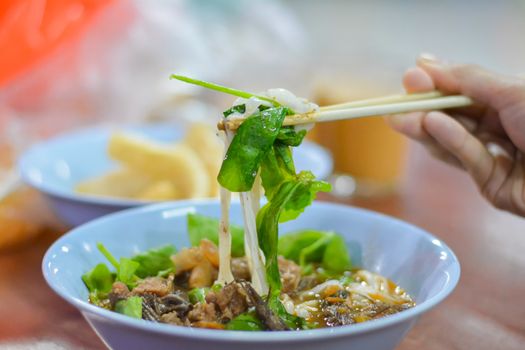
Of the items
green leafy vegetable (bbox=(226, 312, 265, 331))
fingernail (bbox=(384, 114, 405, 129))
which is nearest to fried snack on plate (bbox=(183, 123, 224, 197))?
fingernail (bbox=(384, 114, 405, 129))

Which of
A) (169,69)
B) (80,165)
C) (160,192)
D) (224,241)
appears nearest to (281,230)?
(224,241)

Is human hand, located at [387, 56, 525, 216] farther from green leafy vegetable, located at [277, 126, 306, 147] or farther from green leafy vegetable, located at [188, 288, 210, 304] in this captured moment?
green leafy vegetable, located at [188, 288, 210, 304]

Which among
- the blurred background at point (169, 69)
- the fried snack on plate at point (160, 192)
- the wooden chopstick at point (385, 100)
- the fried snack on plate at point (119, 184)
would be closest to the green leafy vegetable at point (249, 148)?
the wooden chopstick at point (385, 100)

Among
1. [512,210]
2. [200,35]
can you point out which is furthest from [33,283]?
[200,35]

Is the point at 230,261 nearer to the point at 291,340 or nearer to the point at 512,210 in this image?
the point at 291,340

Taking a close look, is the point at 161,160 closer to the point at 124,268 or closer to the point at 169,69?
the point at 124,268

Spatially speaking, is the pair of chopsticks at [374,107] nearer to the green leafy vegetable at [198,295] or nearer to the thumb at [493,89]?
the thumb at [493,89]

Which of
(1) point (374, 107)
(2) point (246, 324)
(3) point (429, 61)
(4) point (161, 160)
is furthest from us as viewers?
(4) point (161, 160)

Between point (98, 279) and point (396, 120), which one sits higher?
point (396, 120)
